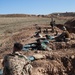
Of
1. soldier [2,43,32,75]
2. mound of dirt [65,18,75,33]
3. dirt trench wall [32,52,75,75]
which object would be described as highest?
soldier [2,43,32,75]

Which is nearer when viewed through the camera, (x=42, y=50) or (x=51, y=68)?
(x=51, y=68)

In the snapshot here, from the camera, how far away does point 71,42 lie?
14164 millimetres

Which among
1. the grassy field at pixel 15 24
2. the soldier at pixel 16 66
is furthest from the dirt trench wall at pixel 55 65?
the grassy field at pixel 15 24

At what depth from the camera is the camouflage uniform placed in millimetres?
8219

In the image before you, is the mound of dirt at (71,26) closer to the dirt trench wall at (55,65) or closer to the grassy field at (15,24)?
the grassy field at (15,24)

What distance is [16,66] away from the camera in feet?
27.3

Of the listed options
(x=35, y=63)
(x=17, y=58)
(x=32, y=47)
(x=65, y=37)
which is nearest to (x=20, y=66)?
(x=17, y=58)

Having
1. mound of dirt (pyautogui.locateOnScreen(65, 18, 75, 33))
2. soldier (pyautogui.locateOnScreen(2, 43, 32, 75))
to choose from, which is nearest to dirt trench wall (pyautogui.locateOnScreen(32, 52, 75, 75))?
soldier (pyautogui.locateOnScreen(2, 43, 32, 75))

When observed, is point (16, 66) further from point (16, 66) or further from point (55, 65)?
point (55, 65)

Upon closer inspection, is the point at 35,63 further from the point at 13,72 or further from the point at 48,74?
the point at 13,72

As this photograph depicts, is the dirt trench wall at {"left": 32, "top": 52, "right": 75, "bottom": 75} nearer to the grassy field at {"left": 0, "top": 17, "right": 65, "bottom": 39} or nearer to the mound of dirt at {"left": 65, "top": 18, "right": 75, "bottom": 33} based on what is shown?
the mound of dirt at {"left": 65, "top": 18, "right": 75, "bottom": 33}

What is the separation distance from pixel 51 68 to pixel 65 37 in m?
5.89

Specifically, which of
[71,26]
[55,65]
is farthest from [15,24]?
[55,65]

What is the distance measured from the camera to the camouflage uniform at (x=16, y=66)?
8.22 metres
